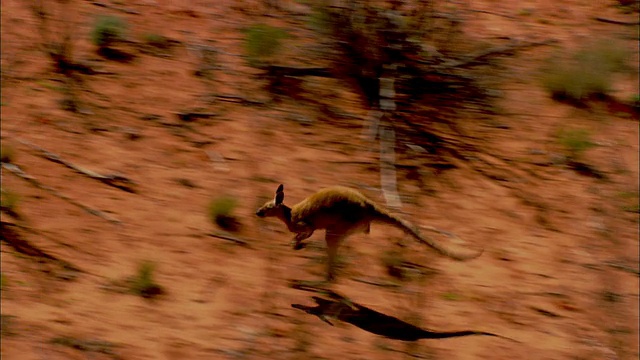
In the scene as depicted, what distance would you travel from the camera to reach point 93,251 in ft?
20.2

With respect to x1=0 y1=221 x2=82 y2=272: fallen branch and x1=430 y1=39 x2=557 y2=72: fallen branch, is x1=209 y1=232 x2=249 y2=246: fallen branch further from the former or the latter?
x1=430 y1=39 x2=557 y2=72: fallen branch

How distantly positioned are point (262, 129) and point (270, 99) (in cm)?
47

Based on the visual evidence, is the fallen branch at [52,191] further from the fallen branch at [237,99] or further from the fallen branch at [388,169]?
the fallen branch at [388,169]

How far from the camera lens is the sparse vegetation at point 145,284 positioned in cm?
575

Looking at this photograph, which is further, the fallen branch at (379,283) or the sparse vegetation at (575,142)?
the sparse vegetation at (575,142)

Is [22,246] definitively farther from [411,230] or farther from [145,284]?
[411,230]

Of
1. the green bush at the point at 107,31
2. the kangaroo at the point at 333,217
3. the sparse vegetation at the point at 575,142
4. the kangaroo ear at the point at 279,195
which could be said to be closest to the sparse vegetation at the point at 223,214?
the kangaroo at the point at 333,217

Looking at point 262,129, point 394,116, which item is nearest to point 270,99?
point 262,129

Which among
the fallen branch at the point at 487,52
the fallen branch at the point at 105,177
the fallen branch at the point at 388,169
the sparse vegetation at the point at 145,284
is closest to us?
the sparse vegetation at the point at 145,284

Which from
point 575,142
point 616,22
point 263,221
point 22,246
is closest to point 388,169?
point 263,221

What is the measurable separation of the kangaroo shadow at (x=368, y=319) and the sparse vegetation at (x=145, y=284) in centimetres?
92

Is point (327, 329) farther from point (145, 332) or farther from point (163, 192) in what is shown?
point (163, 192)

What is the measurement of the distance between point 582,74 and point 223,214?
399cm

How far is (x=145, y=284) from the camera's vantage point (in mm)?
5746
